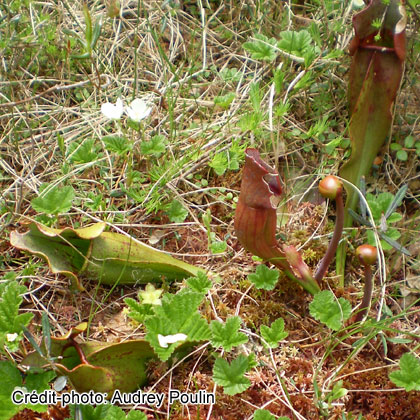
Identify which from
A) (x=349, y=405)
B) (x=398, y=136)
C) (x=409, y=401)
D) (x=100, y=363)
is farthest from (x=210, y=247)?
(x=398, y=136)

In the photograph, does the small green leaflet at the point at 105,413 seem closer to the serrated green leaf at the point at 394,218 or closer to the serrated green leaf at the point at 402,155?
the serrated green leaf at the point at 394,218

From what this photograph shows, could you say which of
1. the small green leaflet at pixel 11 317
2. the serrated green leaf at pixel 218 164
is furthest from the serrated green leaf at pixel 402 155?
the small green leaflet at pixel 11 317

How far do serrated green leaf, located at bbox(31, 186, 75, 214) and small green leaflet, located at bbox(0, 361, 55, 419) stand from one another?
53cm

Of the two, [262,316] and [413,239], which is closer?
[262,316]

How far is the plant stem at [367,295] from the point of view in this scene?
1528 millimetres

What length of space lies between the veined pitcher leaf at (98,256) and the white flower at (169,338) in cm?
27

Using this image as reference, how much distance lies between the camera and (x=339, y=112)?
7.18 feet

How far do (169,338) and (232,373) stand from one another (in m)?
0.22

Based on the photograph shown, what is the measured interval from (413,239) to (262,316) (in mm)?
664

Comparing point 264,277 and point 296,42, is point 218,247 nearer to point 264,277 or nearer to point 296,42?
point 264,277

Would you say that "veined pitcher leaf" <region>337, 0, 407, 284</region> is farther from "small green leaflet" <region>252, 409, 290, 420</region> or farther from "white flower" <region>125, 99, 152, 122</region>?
"white flower" <region>125, 99, 152, 122</region>

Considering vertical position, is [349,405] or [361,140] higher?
[361,140]

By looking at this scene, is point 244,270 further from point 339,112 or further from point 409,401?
point 339,112

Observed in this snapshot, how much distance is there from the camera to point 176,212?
6.35 feet
